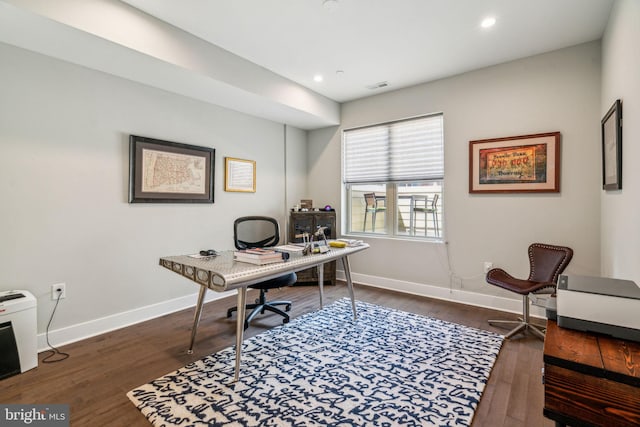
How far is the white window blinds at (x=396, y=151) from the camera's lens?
12.3 ft

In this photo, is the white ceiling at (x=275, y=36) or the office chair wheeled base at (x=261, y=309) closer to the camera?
the white ceiling at (x=275, y=36)

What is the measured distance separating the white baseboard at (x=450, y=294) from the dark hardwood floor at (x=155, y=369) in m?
0.14

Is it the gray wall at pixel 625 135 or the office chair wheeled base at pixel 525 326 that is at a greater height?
the gray wall at pixel 625 135

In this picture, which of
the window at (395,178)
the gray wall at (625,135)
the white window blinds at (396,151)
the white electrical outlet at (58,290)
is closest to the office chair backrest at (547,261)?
the gray wall at (625,135)

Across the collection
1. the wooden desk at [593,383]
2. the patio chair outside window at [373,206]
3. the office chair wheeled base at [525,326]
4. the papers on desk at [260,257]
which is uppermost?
the patio chair outside window at [373,206]

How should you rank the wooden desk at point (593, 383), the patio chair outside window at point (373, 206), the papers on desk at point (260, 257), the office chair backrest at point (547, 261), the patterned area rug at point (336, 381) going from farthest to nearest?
the patio chair outside window at point (373, 206), the office chair backrest at point (547, 261), the papers on desk at point (260, 257), the patterned area rug at point (336, 381), the wooden desk at point (593, 383)

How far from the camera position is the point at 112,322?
110 inches

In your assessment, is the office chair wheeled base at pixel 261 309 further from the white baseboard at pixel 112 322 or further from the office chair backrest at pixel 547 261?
the office chair backrest at pixel 547 261

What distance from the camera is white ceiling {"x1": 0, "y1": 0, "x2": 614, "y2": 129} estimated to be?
2176 millimetres

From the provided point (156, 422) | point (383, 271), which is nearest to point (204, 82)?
point (156, 422)

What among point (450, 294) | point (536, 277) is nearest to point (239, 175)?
point (450, 294)

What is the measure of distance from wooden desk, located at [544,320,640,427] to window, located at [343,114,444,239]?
287 centimetres

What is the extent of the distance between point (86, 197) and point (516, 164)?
13.9ft

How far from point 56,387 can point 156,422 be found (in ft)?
2.89
